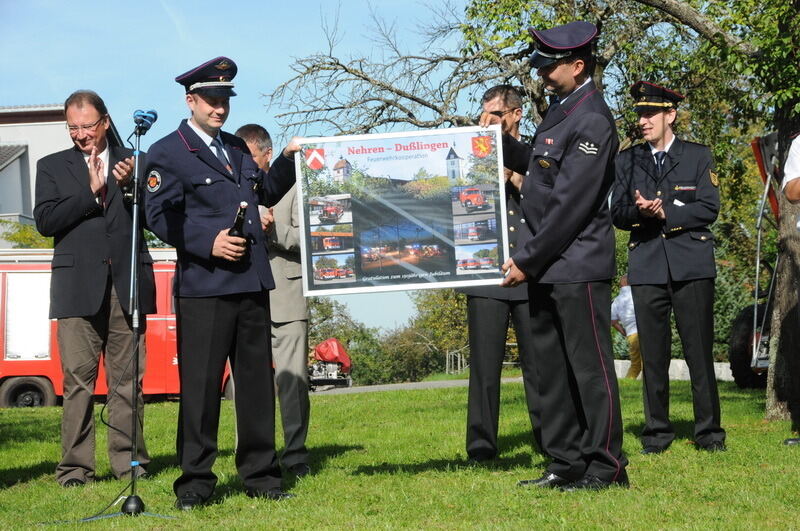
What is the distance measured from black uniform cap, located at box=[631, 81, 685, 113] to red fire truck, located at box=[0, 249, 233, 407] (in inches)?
601

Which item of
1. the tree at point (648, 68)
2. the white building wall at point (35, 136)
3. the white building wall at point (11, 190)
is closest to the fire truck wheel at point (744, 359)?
the tree at point (648, 68)

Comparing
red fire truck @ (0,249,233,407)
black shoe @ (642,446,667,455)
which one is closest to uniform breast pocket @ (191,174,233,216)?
black shoe @ (642,446,667,455)

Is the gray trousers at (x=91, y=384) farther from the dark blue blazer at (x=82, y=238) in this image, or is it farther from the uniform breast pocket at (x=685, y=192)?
the uniform breast pocket at (x=685, y=192)

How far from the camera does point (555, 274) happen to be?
5719 millimetres

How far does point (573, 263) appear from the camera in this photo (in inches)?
224

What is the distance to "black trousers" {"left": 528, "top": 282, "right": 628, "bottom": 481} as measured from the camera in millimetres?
5652

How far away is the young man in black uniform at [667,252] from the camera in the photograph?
7.45m

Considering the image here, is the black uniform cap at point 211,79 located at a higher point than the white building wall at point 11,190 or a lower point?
lower

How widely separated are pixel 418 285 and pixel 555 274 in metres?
0.79

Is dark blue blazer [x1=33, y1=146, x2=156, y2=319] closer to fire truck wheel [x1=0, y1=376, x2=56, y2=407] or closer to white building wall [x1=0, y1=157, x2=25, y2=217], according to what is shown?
fire truck wheel [x1=0, y1=376, x2=56, y2=407]

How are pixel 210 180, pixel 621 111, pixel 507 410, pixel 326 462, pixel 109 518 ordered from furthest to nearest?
pixel 621 111 < pixel 507 410 < pixel 326 462 < pixel 210 180 < pixel 109 518

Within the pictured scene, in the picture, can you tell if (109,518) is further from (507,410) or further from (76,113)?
(507,410)

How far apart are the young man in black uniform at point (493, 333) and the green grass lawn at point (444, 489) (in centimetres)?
26

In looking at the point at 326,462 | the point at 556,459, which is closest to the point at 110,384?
the point at 326,462
